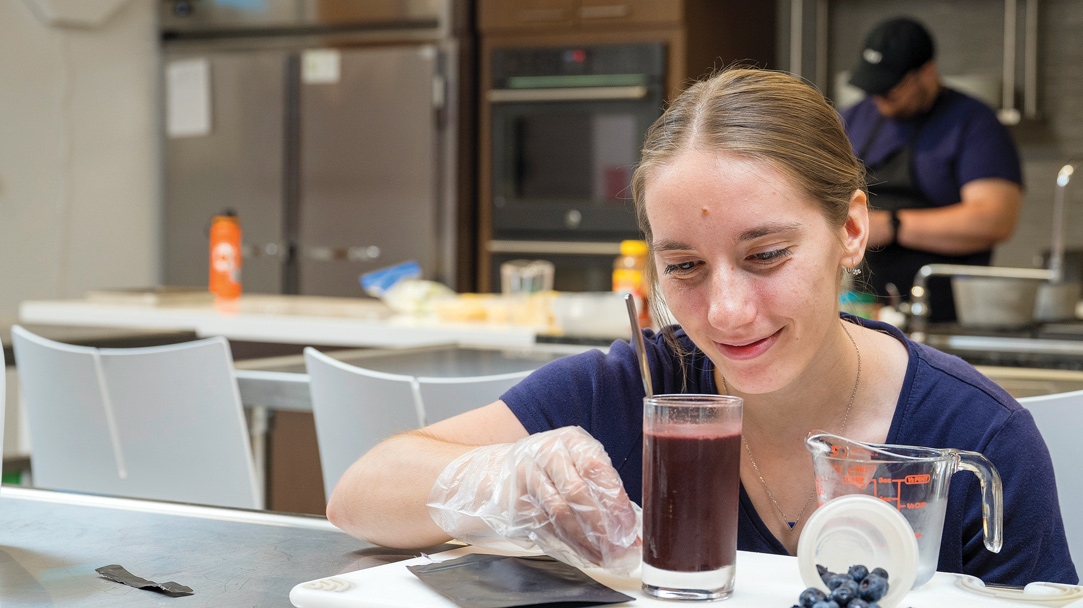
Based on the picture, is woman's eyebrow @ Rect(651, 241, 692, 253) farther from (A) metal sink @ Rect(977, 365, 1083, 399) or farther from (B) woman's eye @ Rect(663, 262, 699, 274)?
(A) metal sink @ Rect(977, 365, 1083, 399)

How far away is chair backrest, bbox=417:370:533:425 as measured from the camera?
1434mm

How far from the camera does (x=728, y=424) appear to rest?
70cm

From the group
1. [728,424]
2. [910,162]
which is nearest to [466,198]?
[910,162]

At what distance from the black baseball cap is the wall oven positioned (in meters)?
1.00

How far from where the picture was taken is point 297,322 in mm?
2648

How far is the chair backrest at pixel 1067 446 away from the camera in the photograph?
3.72 ft

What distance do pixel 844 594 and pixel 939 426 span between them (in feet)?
1.20

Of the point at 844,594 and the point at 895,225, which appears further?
the point at 895,225

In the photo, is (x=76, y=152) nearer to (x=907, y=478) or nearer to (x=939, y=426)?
(x=939, y=426)

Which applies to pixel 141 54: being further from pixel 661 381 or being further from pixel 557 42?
pixel 661 381

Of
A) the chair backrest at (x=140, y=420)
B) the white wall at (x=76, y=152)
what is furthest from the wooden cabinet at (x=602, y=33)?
the chair backrest at (x=140, y=420)

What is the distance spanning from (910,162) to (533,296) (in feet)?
3.51

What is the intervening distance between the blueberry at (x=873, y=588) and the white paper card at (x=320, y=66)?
3589mm

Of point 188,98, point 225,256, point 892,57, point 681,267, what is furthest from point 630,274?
point 188,98
